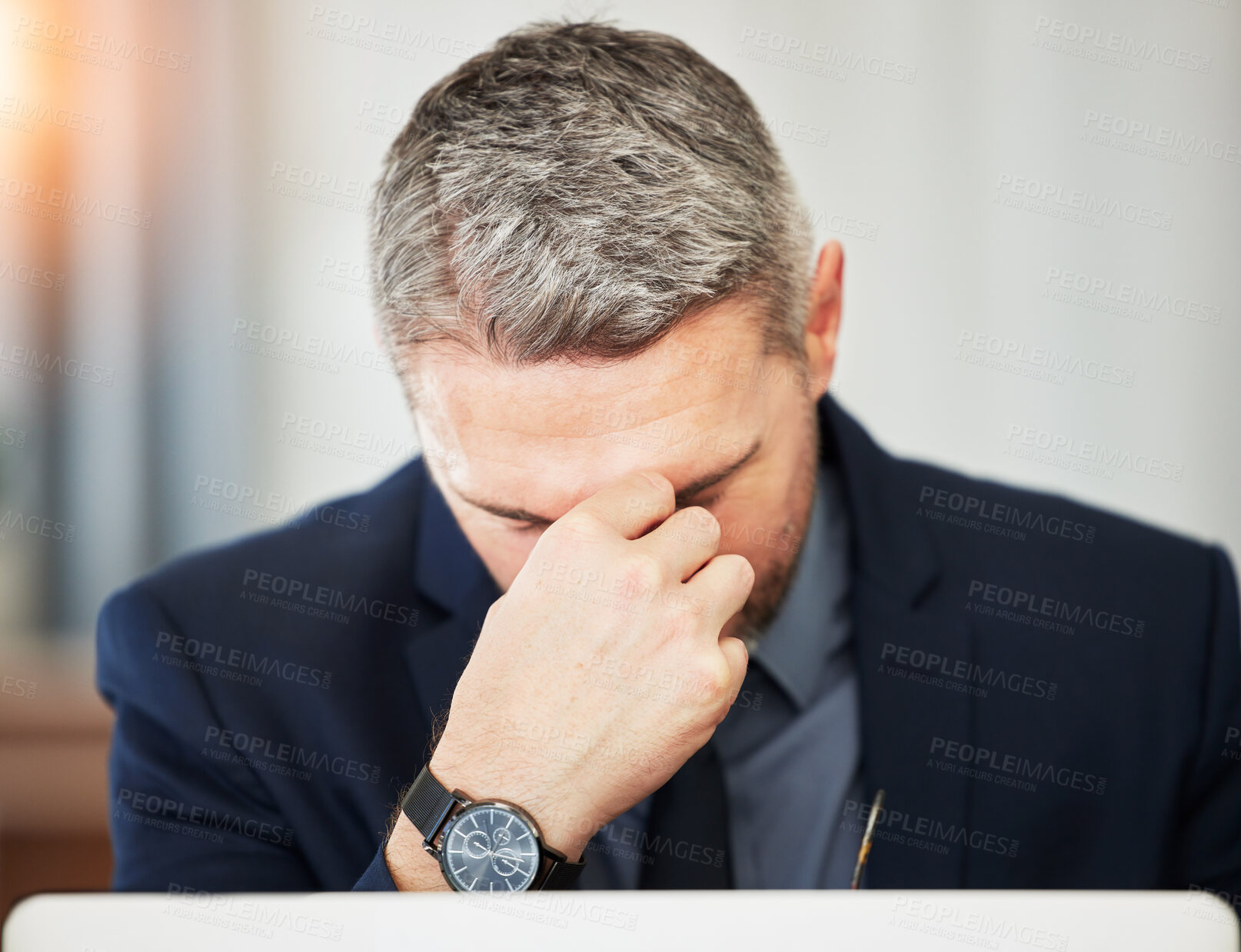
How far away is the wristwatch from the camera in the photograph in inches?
48.5

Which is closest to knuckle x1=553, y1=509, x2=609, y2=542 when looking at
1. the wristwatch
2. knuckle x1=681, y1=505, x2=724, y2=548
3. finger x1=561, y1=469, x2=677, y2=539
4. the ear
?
finger x1=561, y1=469, x2=677, y2=539

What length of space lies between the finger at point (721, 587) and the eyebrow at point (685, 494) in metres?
0.11

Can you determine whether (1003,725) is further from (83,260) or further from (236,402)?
(83,260)

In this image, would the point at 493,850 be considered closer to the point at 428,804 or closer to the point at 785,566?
the point at 428,804

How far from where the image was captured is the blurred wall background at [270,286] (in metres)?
1.55

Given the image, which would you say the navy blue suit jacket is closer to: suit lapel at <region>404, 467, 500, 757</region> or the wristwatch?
suit lapel at <region>404, 467, 500, 757</region>

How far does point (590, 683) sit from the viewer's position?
1.25 m

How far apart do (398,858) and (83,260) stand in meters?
1.02

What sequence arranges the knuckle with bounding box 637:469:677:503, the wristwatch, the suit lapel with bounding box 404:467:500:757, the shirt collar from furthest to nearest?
the shirt collar < the suit lapel with bounding box 404:467:500:757 < the knuckle with bounding box 637:469:677:503 < the wristwatch

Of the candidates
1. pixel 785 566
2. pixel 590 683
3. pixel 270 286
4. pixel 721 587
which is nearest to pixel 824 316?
pixel 785 566

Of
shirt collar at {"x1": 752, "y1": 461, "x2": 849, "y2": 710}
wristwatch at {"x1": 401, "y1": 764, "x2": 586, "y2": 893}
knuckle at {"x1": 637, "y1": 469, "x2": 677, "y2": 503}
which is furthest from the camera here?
shirt collar at {"x1": 752, "y1": 461, "x2": 849, "y2": 710}

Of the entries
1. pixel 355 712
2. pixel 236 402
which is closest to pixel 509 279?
pixel 236 402

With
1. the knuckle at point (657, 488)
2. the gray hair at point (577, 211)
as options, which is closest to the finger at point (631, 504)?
the knuckle at point (657, 488)

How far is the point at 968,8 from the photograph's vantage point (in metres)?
1.72
